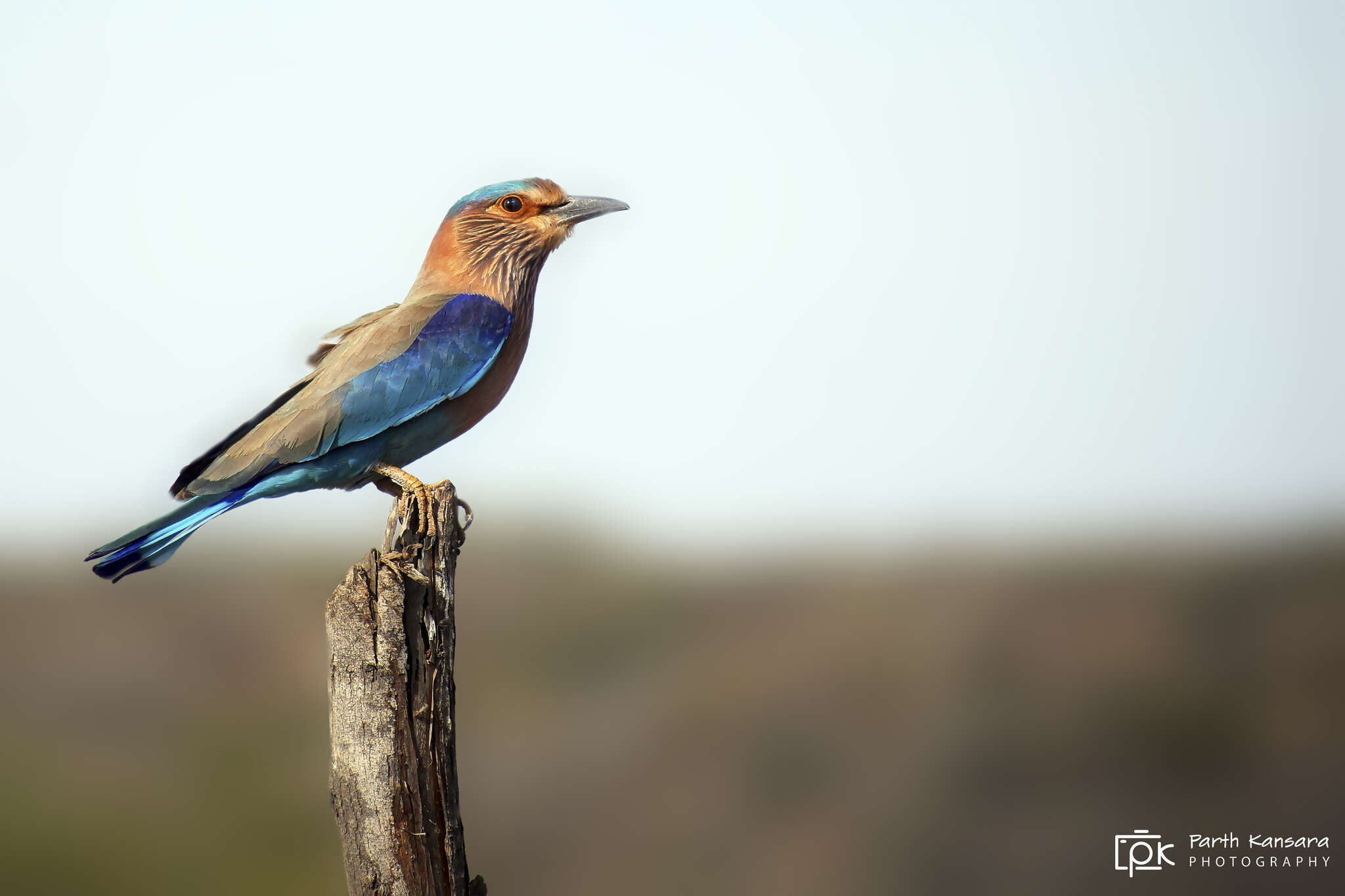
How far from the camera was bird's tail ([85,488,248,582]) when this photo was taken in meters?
4.35

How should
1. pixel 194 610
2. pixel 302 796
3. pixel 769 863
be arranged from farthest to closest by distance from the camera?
pixel 194 610 < pixel 769 863 < pixel 302 796

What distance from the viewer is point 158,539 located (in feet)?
14.6

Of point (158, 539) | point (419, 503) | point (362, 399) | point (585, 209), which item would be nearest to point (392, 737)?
point (419, 503)

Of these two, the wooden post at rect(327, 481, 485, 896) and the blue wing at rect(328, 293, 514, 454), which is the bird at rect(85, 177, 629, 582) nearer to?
the blue wing at rect(328, 293, 514, 454)

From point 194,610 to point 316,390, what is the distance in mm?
12766

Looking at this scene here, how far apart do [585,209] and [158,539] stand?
3.00 metres

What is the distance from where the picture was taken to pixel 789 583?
21250 millimetres

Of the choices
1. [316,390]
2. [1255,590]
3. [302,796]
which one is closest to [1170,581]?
[1255,590]

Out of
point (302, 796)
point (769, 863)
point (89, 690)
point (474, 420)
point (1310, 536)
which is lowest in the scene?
point (769, 863)

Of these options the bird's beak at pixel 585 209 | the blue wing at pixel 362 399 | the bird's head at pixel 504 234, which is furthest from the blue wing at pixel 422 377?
the bird's beak at pixel 585 209

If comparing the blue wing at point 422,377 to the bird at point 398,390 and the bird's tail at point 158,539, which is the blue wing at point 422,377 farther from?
the bird's tail at point 158,539

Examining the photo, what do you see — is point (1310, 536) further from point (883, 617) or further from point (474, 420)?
point (474, 420)

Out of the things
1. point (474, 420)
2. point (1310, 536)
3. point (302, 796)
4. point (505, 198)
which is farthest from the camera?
point (1310, 536)

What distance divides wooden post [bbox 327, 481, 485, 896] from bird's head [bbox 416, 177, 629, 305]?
225 cm
